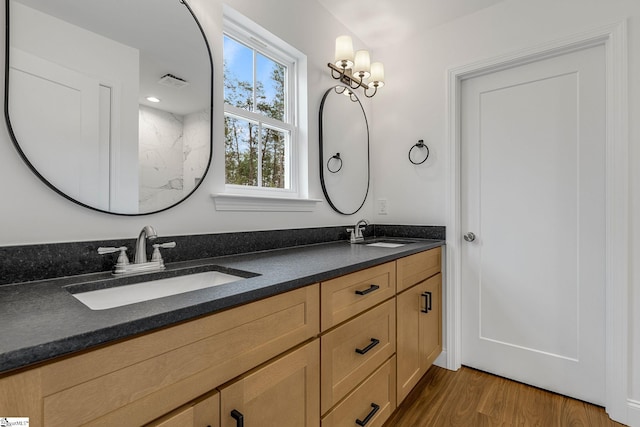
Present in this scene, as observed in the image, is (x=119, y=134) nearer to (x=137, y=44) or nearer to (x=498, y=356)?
(x=137, y=44)

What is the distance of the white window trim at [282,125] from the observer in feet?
5.16

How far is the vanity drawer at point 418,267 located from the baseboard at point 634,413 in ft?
3.72

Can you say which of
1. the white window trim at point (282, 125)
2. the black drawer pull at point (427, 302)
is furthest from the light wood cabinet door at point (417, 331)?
the white window trim at point (282, 125)

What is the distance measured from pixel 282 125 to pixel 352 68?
668mm

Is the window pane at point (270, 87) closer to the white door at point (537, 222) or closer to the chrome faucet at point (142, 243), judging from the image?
the chrome faucet at point (142, 243)

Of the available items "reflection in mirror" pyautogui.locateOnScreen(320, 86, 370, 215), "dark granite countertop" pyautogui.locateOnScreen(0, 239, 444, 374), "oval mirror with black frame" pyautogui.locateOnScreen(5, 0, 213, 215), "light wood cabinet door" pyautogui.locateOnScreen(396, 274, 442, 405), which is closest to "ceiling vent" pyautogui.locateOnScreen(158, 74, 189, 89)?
"oval mirror with black frame" pyautogui.locateOnScreen(5, 0, 213, 215)

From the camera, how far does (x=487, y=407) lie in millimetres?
1755

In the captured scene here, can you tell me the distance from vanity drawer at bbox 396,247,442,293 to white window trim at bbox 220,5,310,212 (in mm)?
688

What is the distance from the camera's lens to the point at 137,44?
1.19 metres

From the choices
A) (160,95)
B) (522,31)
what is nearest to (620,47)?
(522,31)

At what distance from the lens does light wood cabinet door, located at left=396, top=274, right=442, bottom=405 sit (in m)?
1.61

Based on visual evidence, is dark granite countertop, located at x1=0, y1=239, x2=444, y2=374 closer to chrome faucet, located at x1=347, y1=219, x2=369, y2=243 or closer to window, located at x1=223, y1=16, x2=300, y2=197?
window, located at x1=223, y1=16, x2=300, y2=197

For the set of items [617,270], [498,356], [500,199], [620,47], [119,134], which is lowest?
[498,356]

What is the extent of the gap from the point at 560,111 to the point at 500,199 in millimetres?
617
